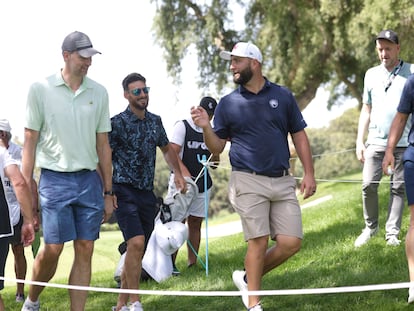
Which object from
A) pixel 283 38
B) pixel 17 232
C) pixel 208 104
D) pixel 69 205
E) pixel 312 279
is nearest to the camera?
pixel 69 205

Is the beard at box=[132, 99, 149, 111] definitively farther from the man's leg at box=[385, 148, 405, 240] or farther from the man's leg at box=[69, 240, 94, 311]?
the man's leg at box=[385, 148, 405, 240]

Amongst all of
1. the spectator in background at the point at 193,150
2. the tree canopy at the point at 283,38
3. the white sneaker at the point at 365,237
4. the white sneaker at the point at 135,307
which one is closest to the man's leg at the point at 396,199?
the white sneaker at the point at 365,237

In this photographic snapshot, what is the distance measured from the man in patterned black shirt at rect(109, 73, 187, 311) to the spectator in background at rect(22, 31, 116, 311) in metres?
0.65

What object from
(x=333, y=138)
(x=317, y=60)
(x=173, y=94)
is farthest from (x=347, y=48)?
(x=333, y=138)

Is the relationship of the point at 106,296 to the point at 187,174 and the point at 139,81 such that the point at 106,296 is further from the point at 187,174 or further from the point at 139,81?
the point at 139,81

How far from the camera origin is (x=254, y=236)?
205 inches

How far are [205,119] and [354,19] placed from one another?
15616mm

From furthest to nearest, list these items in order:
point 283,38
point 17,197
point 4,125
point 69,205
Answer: point 283,38 < point 4,125 < point 69,205 < point 17,197

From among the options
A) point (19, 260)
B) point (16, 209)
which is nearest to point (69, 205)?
point (16, 209)

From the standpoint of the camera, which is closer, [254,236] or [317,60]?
[254,236]

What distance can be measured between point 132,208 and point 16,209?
152cm

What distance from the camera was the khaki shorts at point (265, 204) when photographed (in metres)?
5.24

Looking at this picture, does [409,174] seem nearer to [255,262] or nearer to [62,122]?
[255,262]

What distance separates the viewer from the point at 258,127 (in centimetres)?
520
